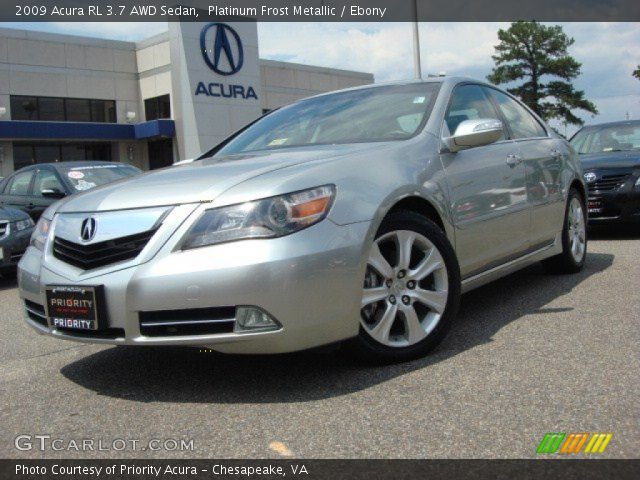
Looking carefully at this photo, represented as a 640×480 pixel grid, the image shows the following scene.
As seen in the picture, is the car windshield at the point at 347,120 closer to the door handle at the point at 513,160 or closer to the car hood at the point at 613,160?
the door handle at the point at 513,160

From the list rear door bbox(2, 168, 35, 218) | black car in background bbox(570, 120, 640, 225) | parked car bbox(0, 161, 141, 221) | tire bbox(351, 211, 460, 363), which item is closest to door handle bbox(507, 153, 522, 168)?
tire bbox(351, 211, 460, 363)

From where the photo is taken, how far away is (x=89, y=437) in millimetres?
2760

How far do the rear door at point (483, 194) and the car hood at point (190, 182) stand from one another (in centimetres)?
63

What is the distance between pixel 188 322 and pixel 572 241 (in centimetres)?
372

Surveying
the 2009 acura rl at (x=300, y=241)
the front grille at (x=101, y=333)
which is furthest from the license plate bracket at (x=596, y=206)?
the front grille at (x=101, y=333)

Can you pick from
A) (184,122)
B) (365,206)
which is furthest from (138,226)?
(184,122)

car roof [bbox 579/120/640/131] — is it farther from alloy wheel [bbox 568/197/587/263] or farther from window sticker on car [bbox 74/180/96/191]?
window sticker on car [bbox 74/180/96/191]

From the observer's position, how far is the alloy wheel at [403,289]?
11.0 ft

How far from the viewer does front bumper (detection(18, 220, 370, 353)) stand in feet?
9.62

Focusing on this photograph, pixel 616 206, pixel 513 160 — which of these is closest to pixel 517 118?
pixel 513 160

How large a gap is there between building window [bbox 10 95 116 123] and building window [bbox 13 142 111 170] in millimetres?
1167

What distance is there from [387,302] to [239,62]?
99.5ft

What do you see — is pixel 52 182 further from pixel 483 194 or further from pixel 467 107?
pixel 483 194

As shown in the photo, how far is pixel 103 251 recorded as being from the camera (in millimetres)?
3186
